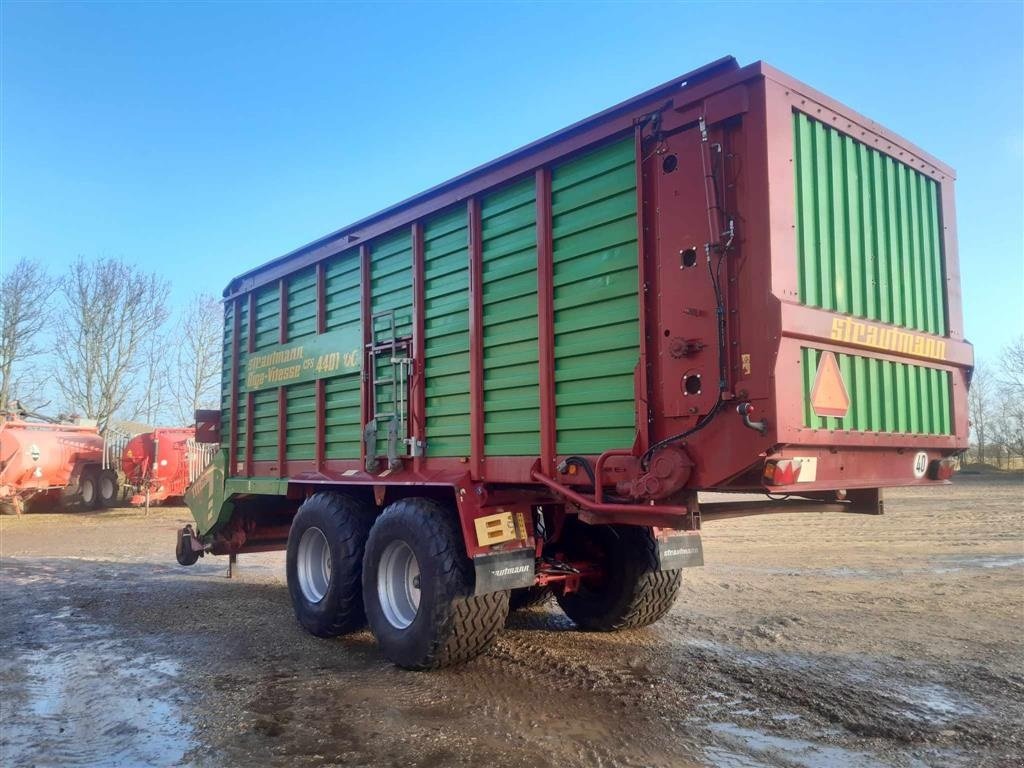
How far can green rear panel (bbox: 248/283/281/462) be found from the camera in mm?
7898

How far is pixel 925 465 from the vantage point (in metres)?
5.00

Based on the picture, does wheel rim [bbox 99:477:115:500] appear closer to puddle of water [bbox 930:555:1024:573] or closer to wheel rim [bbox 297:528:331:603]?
wheel rim [bbox 297:528:331:603]

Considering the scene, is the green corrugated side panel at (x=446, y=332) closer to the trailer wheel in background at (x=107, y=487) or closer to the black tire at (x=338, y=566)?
the black tire at (x=338, y=566)

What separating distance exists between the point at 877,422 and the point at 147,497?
19.1m

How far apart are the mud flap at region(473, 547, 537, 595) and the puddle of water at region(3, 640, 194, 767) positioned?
1.85 m

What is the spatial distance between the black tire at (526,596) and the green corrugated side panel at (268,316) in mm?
3473

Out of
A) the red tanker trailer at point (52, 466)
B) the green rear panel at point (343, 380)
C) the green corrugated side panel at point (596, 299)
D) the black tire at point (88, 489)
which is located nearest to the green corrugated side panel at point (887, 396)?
the green corrugated side panel at point (596, 299)

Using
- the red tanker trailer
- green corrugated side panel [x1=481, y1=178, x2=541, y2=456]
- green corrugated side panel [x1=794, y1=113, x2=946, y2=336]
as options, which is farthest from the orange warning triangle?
the red tanker trailer

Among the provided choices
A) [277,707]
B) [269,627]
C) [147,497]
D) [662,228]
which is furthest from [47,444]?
[662,228]

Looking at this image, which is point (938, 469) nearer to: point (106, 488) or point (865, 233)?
point (865, 233)

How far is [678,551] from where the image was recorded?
19.6 ft

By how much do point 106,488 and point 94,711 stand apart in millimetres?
19440

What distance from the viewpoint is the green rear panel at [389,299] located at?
6.18 meters

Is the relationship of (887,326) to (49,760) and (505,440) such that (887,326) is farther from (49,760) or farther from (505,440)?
(49,760)
